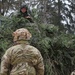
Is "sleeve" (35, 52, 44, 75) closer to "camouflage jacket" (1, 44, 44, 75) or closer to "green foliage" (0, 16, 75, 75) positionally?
"camouflage jacket" (1, 44, 44, 75)

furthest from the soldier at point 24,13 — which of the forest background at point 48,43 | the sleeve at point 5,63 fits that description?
the sleeve at point 5,63

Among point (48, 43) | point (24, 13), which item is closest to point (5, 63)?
point (48, 43)

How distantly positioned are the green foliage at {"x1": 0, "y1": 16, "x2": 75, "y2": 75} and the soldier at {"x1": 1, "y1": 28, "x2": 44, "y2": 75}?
453cm

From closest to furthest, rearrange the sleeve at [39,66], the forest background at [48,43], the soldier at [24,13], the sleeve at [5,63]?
the sleeve at [5,63] < the sleeve at [39,66] < the forest background at [48,43] < the soldier at [24,13]

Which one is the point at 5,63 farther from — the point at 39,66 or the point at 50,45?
the point at 50,45

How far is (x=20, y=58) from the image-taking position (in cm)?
517

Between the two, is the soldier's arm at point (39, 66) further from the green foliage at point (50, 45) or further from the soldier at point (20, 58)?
the green foliage at point (50, 45)

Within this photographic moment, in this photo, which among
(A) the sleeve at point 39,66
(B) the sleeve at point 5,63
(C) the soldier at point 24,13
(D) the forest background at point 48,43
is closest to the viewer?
(B) the sleeve at point 5,63

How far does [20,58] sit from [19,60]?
0.12 ft

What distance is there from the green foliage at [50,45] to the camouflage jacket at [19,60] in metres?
4.53

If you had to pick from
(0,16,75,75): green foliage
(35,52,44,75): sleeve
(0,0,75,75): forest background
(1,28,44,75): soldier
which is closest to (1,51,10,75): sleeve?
(1,28,44,75): soldier

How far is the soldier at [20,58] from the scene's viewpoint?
16.9 ft

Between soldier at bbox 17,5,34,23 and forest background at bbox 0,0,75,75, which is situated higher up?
soldier at bbox 17,5,34,23

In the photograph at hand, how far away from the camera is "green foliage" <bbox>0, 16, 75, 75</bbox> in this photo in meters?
9.91
